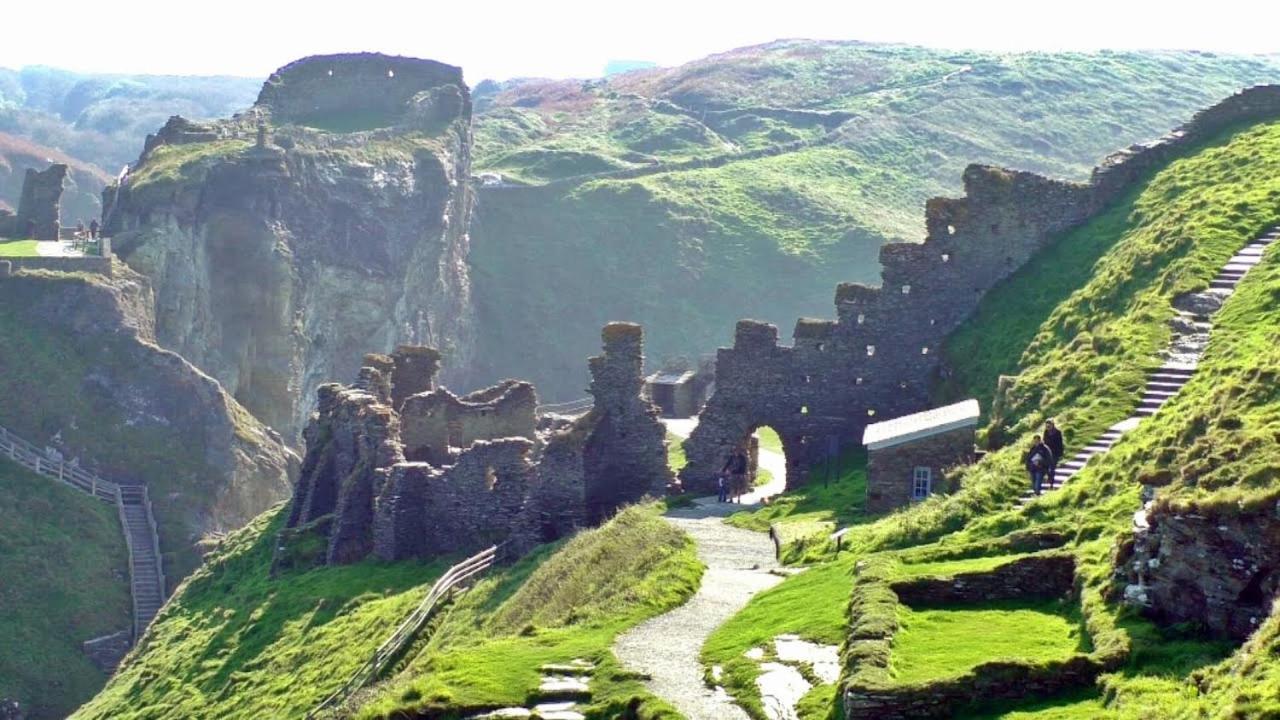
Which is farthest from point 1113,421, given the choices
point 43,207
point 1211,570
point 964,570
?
point 43,207

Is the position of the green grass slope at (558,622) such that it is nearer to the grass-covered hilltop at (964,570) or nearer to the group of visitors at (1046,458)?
the grass-covered hilltop at (964,570)

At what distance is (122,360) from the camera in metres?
77.9

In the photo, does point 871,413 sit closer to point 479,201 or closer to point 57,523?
point 57,523

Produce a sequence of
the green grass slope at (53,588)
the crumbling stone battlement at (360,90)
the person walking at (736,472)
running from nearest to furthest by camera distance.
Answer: the person walking at (736,472)
the green grass slope at (53,588)
the crumbling stone battlement at (360,90)

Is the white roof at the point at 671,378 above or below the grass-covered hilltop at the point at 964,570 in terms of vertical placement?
below

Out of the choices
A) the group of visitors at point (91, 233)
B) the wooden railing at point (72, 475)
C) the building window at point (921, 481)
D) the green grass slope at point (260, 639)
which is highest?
the building window at point (921, 481)

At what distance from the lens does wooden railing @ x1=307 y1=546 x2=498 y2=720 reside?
126 feet

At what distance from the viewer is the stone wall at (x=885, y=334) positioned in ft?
170

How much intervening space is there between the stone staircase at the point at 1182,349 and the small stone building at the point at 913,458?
4.47 meters

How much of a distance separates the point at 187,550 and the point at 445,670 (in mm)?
44946

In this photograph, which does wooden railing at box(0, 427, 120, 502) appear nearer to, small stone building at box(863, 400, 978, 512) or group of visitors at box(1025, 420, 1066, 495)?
small stone building at box(863, 400, 978, 512)

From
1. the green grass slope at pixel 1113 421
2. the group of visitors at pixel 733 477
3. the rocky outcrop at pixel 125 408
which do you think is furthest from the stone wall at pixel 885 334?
the rocky outcrop at pixel 125 408

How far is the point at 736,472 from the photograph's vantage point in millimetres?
50562

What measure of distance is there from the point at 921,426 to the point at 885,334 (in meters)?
11.2
